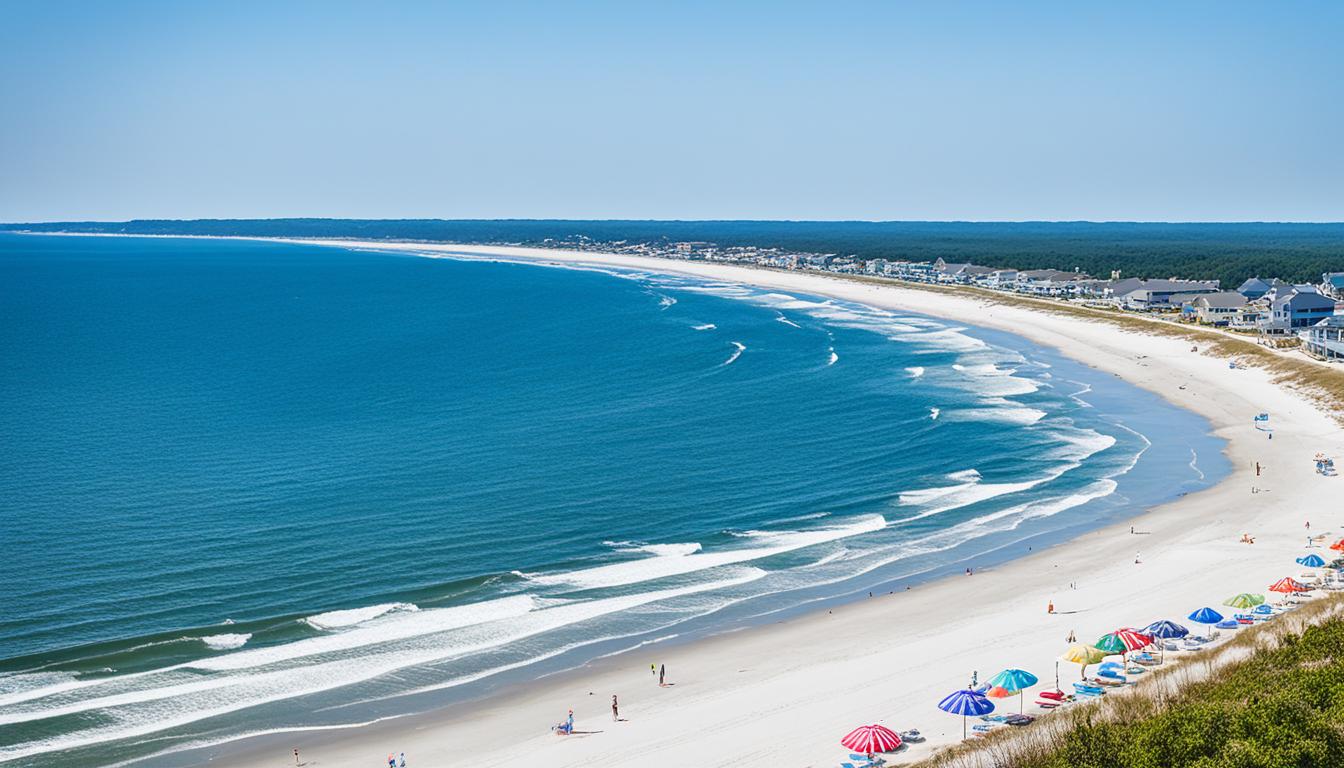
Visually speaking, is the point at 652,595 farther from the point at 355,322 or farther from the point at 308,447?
the point at 355,322

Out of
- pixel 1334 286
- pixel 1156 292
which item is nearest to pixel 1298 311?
pixel 1156 292

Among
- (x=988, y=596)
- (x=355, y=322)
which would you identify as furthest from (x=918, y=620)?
(x=355, y=322)

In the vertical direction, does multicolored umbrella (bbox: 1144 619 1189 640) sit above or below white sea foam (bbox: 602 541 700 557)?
above

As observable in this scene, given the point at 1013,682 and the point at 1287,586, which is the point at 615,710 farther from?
the point at 1287,586

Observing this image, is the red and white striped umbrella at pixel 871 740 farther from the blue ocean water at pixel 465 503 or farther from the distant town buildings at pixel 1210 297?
the distant town buildings at pixel 1210 297

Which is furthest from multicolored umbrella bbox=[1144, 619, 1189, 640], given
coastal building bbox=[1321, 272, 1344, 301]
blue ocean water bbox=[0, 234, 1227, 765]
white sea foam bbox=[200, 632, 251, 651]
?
coastal building bbox=[1321, 272, 1344, 301]

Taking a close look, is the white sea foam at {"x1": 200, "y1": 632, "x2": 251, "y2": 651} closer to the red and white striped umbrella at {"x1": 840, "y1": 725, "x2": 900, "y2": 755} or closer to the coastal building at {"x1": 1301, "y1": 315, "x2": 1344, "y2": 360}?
the red and white striped umbrella at {"x1": 840, "y1": 725, "x2": 900, "y2": 755}
